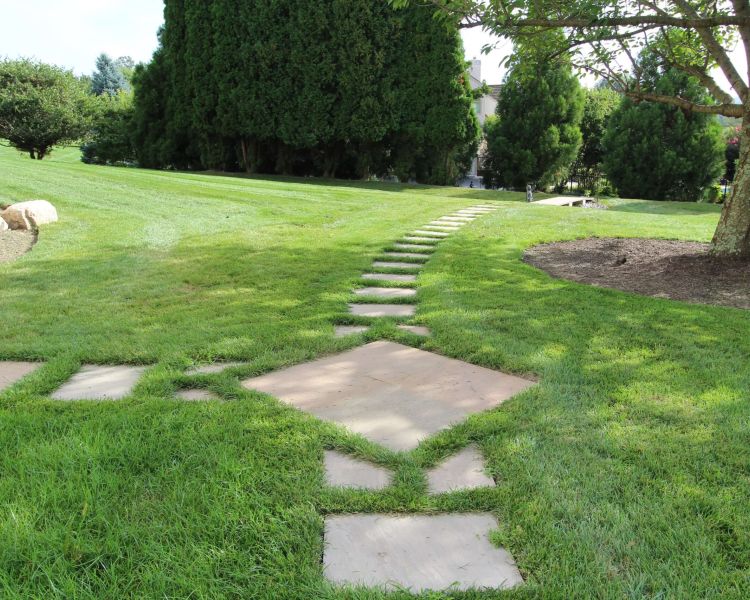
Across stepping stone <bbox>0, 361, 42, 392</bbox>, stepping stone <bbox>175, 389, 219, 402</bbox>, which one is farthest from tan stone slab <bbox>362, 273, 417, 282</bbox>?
stepping stone <bbox>0, 361, 42, 392</bbox>

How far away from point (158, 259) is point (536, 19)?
404 cm

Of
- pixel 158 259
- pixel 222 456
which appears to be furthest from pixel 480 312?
pixel 158 259

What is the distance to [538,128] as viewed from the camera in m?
17.4

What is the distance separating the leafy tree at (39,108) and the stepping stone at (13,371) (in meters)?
27.2

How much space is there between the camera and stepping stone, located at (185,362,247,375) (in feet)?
8.07

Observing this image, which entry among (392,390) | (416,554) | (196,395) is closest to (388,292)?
(392,390)

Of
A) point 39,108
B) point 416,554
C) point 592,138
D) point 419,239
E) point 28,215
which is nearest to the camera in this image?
point 416,554

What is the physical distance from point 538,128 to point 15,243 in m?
16.0

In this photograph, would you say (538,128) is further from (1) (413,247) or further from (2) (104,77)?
(2) (104,77)

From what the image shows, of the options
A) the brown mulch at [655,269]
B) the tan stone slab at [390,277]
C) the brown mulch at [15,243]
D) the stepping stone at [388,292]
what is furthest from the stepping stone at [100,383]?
the brown mulch at [655,269]

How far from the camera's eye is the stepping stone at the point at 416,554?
50.2 inches

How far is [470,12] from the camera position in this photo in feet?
14.3

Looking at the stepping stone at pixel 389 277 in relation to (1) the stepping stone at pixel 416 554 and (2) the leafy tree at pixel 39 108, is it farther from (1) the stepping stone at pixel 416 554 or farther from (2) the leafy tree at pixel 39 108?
(2) the leafy tree at pixel 39 108

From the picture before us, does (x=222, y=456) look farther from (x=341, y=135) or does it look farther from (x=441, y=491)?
(x=341, y=135)
